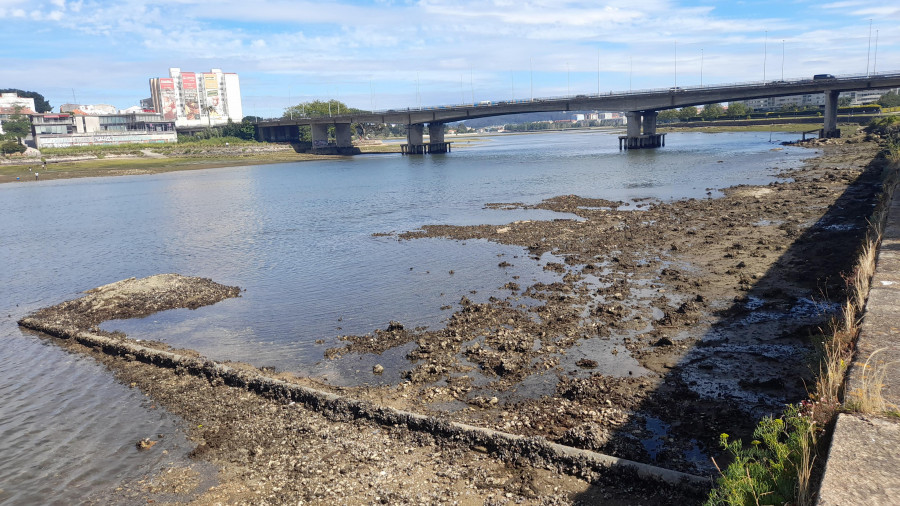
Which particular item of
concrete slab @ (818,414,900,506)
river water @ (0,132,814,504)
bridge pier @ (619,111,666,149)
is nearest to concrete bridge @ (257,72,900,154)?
bridge pier @ (619,111,666,149)

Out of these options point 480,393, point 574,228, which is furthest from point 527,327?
point 574,228

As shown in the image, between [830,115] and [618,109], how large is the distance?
35526mm

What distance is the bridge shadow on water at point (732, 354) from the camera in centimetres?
1091

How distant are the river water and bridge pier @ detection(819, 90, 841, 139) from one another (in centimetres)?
4194

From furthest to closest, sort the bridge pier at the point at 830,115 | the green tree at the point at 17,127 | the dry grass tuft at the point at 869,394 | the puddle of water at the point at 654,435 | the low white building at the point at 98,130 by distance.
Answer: the green tree at the point at 17,127 → the low white building at the point at 98,130 → the bridge pier at the point at 830,115 → the puddle of water at the point at 654,435 → the dry grass tuft at the point at 869,394

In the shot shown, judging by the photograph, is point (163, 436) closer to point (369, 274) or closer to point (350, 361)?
point (350, 361)

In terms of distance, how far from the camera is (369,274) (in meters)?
26.7

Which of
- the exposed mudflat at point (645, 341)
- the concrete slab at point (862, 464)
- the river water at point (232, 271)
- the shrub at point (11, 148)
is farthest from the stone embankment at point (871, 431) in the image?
the shrub at point (11, 148)

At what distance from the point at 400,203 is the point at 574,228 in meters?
22.5

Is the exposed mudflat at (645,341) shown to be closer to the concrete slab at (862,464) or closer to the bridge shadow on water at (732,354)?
the bridge shadow on water at (732,354)

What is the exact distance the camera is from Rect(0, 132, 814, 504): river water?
1307cm

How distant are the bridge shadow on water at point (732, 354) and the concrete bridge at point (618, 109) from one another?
87390 mm

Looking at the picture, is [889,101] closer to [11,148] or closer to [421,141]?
[421,141]

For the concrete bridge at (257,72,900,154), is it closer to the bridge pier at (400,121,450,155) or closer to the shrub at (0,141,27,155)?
the bridge pier at (400,121,450,155)
